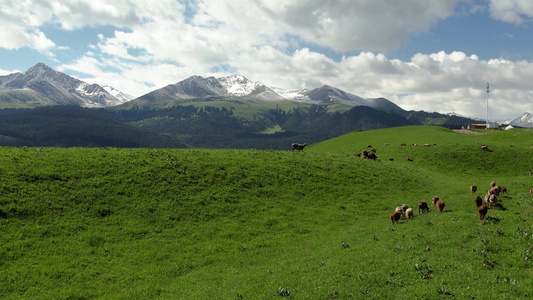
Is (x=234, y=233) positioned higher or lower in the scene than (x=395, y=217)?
lower

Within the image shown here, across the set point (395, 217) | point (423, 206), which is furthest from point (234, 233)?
point (423, 206)

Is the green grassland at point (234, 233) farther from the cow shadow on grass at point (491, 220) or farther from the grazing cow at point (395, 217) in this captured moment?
the grazing cow at point (395, 217)

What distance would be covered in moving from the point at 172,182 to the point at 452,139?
85.7 m

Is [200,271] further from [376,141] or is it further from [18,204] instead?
[376,141]

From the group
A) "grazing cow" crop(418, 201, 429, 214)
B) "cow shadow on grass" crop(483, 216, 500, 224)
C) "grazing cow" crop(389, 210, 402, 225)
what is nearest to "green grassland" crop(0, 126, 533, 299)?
"cow shadow on grass" crop(483, 216, 500, 224)

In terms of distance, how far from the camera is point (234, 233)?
25.1m

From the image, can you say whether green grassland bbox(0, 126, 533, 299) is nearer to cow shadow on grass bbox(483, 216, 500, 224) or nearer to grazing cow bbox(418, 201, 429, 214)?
cow shadow on grass bbox(483, 216, 500, 224)

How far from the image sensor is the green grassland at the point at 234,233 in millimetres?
14500

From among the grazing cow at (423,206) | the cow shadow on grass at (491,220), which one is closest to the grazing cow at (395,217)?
the grazing cow at (423,206)

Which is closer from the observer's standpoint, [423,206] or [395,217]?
[395,217]

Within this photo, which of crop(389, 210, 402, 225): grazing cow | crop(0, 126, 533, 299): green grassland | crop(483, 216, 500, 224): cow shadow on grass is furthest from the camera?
crop(389, 210, 402, 225): grazing cow

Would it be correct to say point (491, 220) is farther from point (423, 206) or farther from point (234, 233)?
point (234, 233)

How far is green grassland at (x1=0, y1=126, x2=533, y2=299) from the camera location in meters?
14.5

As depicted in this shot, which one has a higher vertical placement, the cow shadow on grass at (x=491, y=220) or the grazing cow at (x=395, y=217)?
the cow shadow on grass at (x=491, y=220)
